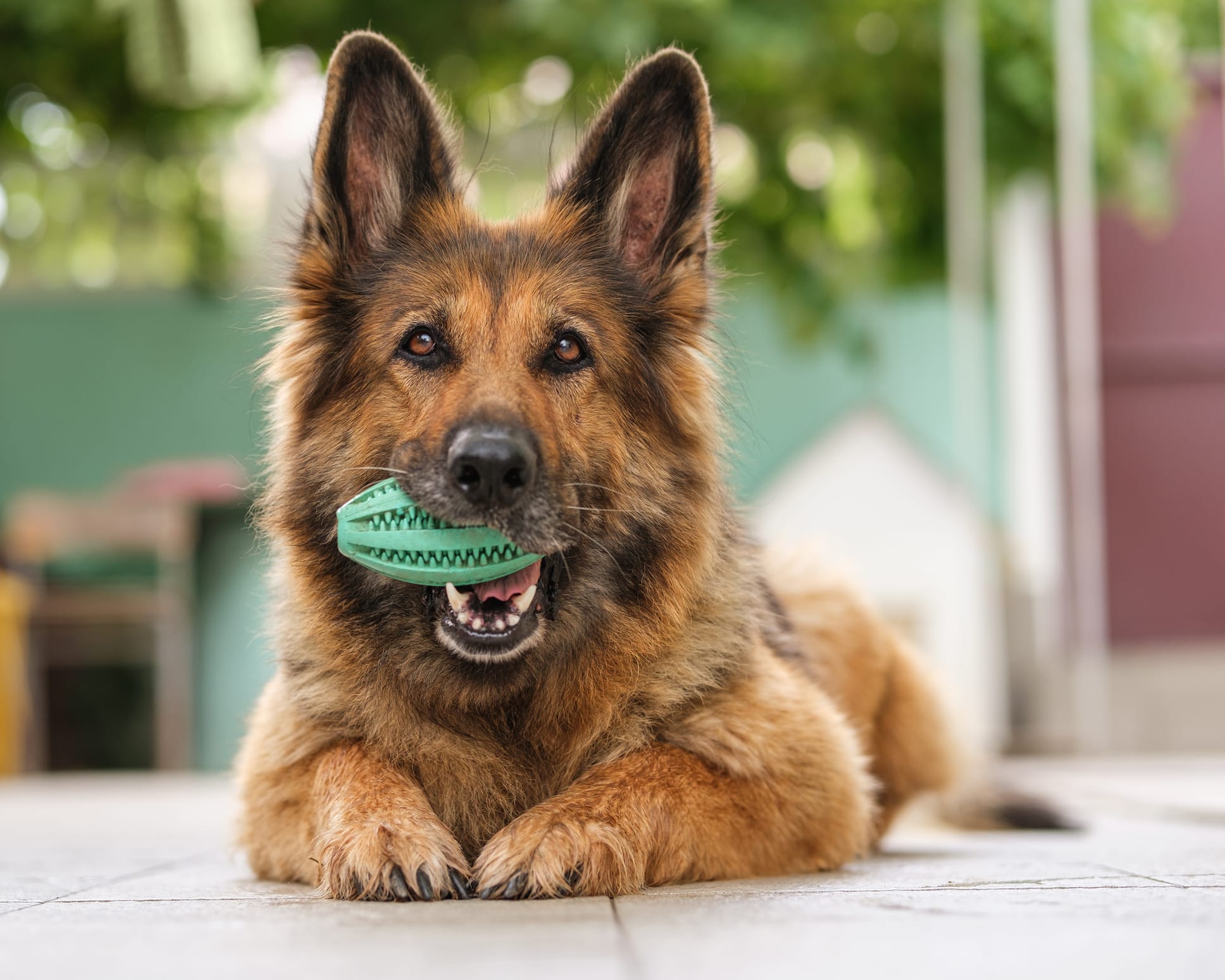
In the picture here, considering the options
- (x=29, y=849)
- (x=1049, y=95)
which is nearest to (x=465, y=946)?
(x=29, y=849)

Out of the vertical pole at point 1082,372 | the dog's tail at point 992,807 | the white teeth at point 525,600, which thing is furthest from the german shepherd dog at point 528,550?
the vertical pole at point 1082,372

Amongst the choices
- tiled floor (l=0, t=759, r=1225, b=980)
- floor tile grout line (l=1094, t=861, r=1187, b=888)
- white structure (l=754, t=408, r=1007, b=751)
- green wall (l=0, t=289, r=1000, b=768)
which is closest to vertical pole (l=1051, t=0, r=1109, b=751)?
white structure (l=754, t=408, r=1007, b=751)

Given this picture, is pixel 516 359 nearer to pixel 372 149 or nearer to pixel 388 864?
pixel 372 149

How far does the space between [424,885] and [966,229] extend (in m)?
9.60

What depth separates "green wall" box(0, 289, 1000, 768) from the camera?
11969 millimetres

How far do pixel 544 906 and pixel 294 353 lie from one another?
5.45 feet

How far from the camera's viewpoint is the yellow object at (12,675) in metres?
10.5

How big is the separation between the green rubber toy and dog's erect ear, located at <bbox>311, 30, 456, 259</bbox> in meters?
0.81

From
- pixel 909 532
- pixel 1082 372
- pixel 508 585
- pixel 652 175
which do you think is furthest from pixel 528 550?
pixel 909 532

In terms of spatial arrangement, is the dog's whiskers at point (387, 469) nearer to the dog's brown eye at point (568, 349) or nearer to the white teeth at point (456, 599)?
the white teeth at point (456, 599)

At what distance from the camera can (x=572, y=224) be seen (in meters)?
3.65

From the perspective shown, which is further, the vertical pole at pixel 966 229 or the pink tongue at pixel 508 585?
the vertical pole at pixel 966 229

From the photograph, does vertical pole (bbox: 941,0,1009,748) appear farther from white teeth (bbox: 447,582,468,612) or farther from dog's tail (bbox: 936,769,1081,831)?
white teeth (bbox: 447,582,468,612)

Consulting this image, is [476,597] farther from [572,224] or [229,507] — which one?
[229,507]
